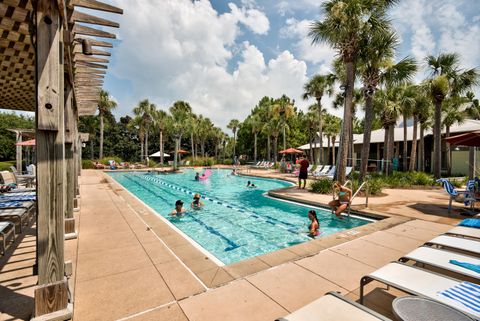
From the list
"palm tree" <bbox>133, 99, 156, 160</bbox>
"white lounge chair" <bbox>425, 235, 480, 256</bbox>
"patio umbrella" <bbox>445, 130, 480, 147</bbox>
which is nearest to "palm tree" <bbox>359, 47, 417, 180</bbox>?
"patio umbrella" <bbox>445, 130, 480, 147</bbox>

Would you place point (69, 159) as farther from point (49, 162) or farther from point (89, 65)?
point (49, 162)

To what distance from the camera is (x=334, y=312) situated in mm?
1946

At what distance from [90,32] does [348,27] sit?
10.8 metres

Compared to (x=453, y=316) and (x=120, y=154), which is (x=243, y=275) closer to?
(x=453, y=316)

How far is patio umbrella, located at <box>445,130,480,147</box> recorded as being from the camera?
7132mm

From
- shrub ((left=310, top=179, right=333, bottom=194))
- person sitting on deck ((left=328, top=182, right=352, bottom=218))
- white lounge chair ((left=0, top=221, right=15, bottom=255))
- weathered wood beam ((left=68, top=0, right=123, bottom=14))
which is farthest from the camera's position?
shrub ((left=310, top=179, right=333, bottom=194))

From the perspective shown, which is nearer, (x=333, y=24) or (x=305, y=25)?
(x=333, y=24)

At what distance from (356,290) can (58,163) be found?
12.0 ft

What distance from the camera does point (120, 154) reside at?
50500 mm

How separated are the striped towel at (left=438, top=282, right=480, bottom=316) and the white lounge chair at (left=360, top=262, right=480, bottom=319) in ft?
0.12

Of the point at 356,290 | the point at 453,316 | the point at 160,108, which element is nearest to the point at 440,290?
the point at 453,316

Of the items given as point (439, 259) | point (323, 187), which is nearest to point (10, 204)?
point (439, 259)

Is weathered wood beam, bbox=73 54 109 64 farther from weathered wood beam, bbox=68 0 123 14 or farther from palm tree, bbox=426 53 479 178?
palm tree, bbox=426 53 479 178

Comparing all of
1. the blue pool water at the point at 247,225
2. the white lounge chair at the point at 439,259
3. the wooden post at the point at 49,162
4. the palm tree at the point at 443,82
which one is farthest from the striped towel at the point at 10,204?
the palm tree at the point at 443,82
